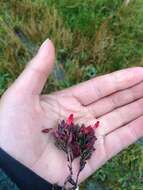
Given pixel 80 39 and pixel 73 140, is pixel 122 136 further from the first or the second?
pixel 80 39

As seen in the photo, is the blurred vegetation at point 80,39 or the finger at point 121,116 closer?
the finger at point 121,116

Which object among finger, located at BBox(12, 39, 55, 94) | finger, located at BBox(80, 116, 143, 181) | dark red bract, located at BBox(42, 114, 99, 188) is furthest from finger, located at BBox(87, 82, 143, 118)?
finger, located at BBox(12, 39, 55, 94)

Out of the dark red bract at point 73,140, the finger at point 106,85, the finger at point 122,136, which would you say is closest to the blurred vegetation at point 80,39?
the finger at point 122,136

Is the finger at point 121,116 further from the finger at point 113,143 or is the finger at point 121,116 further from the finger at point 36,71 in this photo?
the finger at point 36,71

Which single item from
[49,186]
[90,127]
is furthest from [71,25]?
[49,186]

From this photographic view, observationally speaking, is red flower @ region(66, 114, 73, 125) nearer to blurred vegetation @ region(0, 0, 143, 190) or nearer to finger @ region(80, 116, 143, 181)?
finger @ region(80, 116, 143, 181)

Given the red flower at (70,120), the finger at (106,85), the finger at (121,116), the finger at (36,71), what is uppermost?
the finger at (36,71)

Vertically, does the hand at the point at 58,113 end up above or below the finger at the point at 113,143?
above

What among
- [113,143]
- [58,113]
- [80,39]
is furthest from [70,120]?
[80,39]
